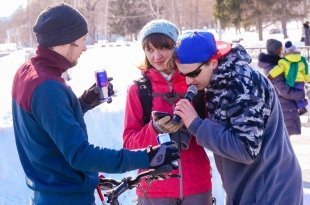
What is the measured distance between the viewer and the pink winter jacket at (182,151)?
3.00 metres

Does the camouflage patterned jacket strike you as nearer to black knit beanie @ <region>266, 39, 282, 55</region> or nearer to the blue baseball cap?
the blue baseball cap

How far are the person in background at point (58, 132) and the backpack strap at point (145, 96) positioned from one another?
0.50 meters

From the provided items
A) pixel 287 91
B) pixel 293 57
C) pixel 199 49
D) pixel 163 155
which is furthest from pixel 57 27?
pixel 293 57

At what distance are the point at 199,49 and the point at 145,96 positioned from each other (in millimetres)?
600

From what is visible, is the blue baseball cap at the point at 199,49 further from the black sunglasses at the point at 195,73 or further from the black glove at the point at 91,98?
the black glove at the point at 91,98

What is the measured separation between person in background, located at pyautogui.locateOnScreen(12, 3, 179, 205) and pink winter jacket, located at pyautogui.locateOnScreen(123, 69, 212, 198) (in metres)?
0.43

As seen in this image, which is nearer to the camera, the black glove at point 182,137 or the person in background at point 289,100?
the black glove at point 182,137

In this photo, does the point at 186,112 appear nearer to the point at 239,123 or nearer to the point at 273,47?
the point at 239,123

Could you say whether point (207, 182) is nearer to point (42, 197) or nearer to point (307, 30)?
point (42, 197)

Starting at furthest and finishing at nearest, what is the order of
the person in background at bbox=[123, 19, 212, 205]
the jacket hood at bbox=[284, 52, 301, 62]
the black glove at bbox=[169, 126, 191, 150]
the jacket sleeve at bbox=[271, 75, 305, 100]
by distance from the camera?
1. the jacket hood at bbox=[284, 52, 301, 62]
2. the jacket sleeve at bbox=[271, 75, 305, 100]
3. the person in background at bbox=[123, 19, 212, 205]
4. the black glove at bbox=[169, 126, 191, 150]

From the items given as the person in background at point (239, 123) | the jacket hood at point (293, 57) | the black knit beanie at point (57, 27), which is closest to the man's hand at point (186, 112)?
the person in background at point (239, 123)

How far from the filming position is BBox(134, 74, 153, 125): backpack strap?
303cm

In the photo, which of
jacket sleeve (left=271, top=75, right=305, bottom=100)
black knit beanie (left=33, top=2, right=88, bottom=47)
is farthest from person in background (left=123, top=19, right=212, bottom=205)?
jacket sleeve (left=271, top=75, right=305, bottom=100)

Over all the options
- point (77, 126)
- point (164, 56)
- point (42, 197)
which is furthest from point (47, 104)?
point (164, 56)
